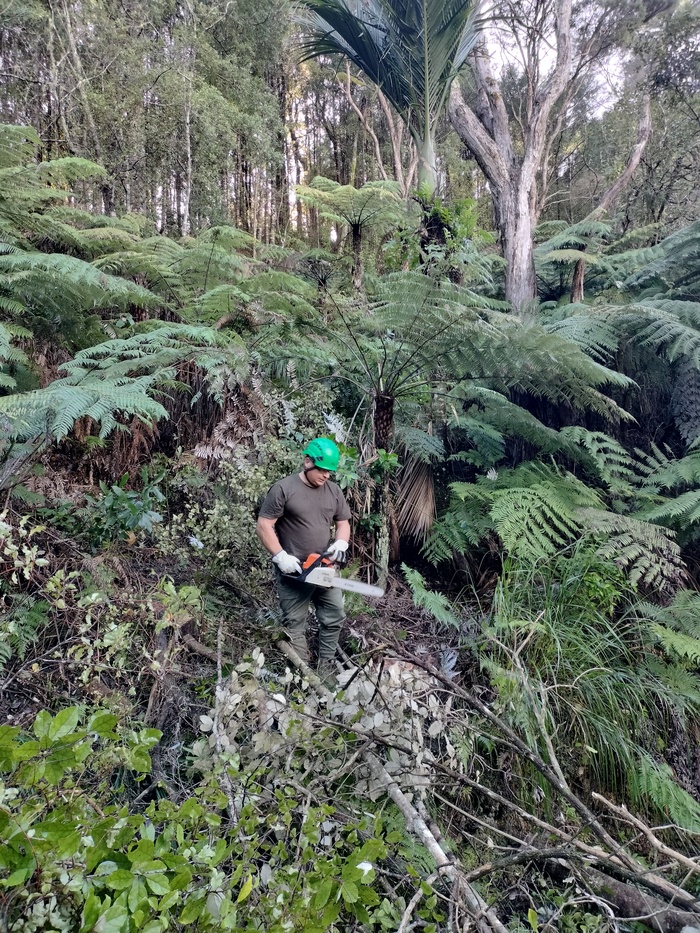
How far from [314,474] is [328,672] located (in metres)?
1.06

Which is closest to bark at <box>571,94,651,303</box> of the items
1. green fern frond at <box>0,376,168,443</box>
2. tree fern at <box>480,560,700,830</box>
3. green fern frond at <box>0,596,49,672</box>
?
tree fern at <box>480,560,700,830</box>

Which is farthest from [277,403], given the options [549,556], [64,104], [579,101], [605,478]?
[579,101]

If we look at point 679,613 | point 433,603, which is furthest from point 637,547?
point 433,603

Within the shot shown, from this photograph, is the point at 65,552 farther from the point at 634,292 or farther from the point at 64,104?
the point at 64,104

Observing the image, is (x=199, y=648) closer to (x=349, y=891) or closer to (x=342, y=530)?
(x=342, y=530)

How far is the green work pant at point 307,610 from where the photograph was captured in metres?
2.90

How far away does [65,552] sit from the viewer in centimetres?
302

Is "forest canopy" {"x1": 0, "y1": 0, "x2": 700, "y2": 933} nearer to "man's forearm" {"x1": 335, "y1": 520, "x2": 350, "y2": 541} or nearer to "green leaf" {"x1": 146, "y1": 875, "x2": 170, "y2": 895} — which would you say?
"green leaf" {"x1": 146, "y1": 875, "x2": 170, "y2": 895}

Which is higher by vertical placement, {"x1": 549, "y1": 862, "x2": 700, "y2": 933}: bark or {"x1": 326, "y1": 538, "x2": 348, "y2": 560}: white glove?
{"x1": 326, "y1": 538, "x2": 348, "y2": 560}: white glove

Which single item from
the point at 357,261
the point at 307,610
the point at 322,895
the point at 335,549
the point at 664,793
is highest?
the point at 357,261

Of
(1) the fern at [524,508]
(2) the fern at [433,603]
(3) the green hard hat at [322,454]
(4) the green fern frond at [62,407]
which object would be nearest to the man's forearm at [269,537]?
(3) the green hard hat at [322,454]

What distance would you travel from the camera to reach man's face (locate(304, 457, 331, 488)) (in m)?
2.88

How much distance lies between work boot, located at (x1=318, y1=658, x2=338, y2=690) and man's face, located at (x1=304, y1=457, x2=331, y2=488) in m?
0.97

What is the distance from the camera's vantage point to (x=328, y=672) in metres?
2.86
